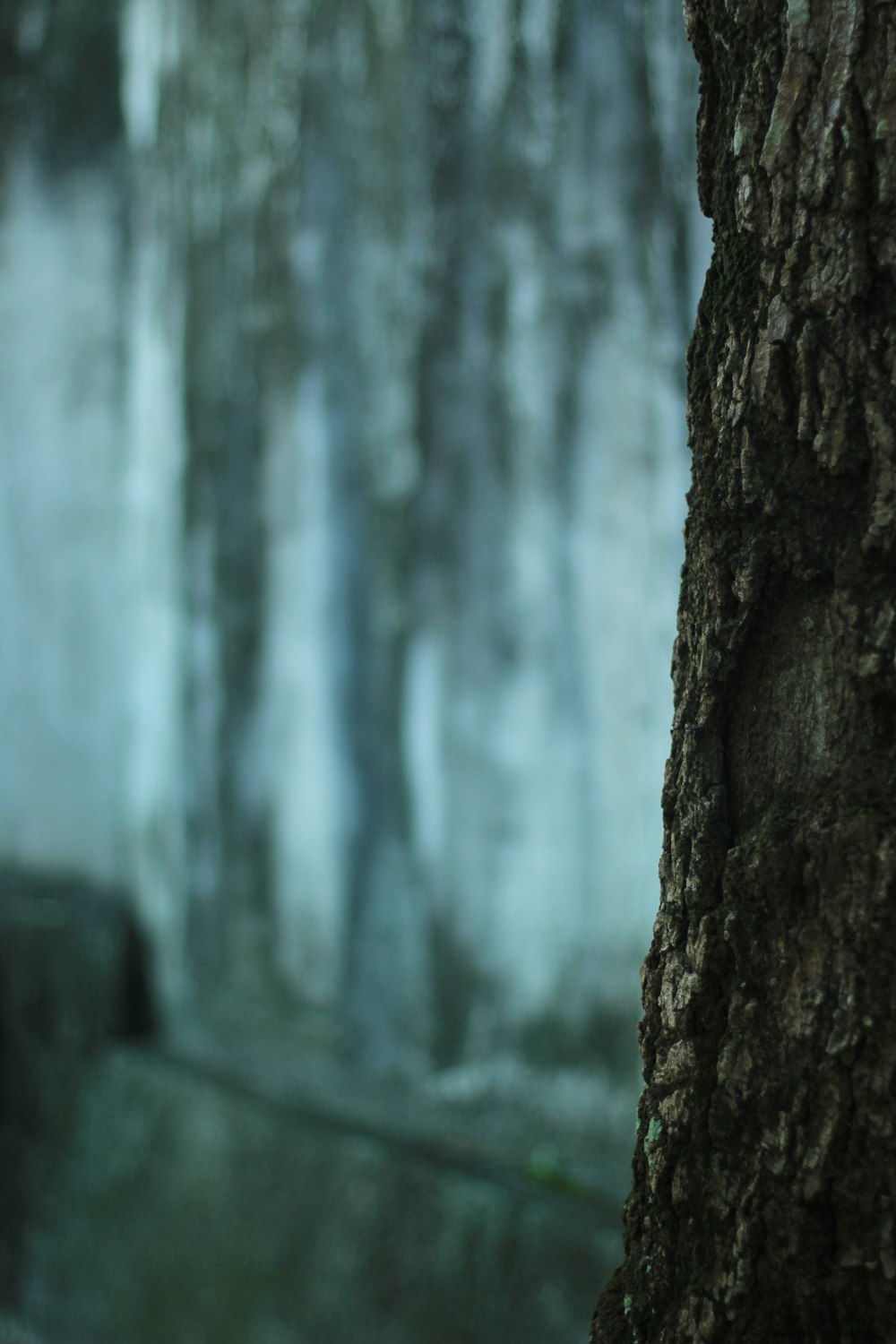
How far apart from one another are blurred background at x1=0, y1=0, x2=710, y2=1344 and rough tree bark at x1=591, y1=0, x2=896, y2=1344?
1.50 meters

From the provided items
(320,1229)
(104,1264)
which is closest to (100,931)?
(104,1264)

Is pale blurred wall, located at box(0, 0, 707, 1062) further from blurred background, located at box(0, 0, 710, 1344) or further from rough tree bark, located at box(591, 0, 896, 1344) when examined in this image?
rough tree bark, located at box(591, 0, 896, 1344)

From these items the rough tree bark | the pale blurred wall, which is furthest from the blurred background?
the rough tree bark

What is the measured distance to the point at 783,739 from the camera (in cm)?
100

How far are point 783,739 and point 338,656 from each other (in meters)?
2.35

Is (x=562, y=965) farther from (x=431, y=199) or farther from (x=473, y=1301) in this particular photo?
(x=431, y=199)

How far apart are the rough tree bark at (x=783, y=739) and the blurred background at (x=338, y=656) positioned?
1504mm

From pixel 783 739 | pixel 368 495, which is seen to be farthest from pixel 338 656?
pixel 783 739

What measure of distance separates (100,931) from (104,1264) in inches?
33.9

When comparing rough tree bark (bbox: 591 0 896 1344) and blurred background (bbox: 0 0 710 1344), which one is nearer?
rough tree bark (bbox: 591 0 896 1344)

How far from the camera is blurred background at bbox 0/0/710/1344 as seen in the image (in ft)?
8.72

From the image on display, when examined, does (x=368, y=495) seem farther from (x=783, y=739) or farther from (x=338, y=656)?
(x=783, y=739)

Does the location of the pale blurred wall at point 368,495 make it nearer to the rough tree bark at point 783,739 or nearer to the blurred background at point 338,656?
the blurred background at point 338,656

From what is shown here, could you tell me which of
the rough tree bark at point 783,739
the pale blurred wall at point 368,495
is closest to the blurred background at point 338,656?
the pale blurred wall at point 368,495
